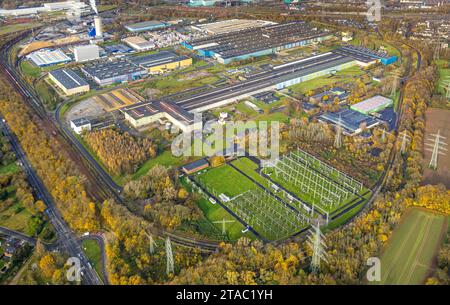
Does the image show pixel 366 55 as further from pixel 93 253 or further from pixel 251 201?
pixel 93 253

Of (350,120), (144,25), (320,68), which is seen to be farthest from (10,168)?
(144,25)

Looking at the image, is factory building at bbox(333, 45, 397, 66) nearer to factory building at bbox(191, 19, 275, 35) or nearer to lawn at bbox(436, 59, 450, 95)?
lawn at bbox(436, 59, 450, 95)

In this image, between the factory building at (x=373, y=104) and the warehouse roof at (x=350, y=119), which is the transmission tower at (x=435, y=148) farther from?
the factory building at (x=373, y=104)

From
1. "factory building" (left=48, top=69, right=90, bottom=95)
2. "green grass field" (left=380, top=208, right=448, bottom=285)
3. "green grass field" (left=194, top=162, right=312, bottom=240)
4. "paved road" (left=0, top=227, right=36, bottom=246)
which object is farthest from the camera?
"factory building" (left=48, top=69, right=90, bottom=95)

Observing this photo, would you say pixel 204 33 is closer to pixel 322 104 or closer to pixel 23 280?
pixel 322 104

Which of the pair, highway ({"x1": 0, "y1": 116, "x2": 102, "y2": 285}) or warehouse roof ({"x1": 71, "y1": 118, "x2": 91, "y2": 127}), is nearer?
highway ({"x1": 0, "y1": 116, "x2": 102, "y2": 285})

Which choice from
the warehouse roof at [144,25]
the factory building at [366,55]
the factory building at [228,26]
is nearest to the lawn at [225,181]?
the factory building at [366,55]

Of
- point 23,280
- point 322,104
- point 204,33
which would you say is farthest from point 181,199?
point 204,33

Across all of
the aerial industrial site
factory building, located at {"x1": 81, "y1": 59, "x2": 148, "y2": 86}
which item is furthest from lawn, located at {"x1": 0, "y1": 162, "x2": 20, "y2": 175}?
factory building, located at {"x1": 81, "y1": 59, "x2": 148, "y2": 86}
